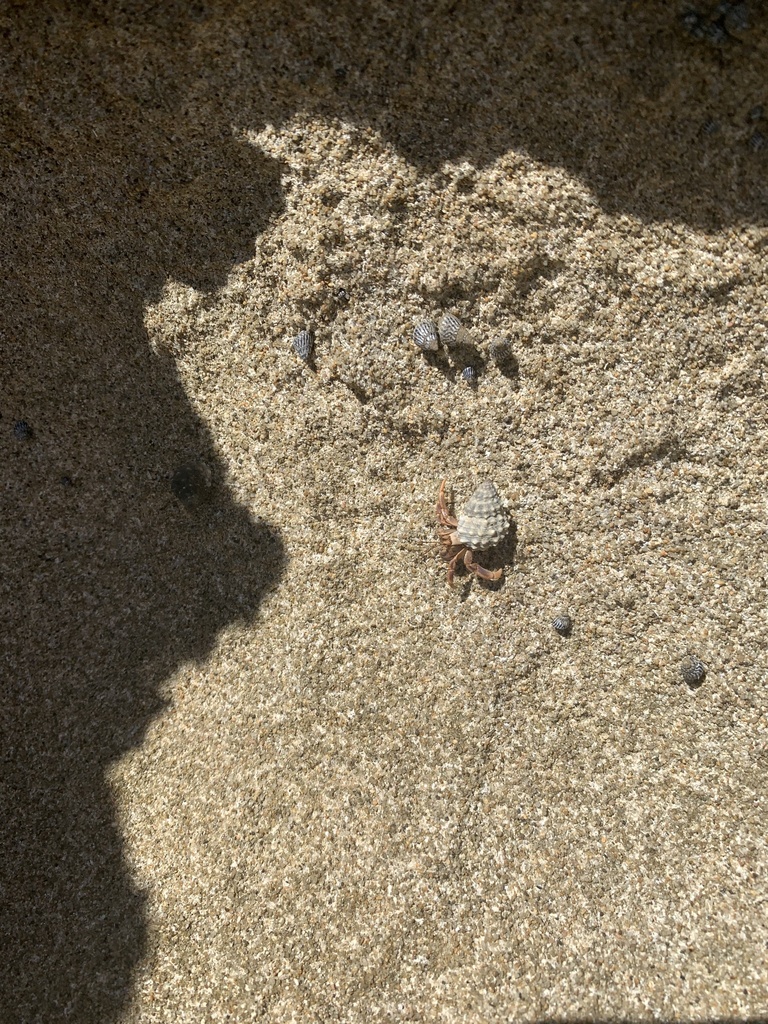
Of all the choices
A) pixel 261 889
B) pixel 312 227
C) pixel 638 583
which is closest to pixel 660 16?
pixel 312 227

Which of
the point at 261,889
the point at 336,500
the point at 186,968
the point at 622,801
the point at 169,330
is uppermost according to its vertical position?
the point at 169,330

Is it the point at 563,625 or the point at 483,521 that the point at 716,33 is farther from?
the point at 563,625

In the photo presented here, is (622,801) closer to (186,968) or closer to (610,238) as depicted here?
(186,968)

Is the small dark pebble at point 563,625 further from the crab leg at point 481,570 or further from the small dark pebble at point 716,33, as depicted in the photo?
the small dark pebble at point 716,33

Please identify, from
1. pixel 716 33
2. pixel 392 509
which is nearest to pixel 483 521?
pixel 392 509

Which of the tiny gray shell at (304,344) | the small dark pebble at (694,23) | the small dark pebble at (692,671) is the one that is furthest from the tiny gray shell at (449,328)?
the small dark pebble at (692,671)

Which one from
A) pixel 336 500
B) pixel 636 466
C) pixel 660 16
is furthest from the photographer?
pixel 336 500

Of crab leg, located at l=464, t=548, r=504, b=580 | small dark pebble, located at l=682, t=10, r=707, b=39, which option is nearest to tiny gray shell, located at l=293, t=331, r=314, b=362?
crab leg, located at l=464, t=548, r=504, b=580
